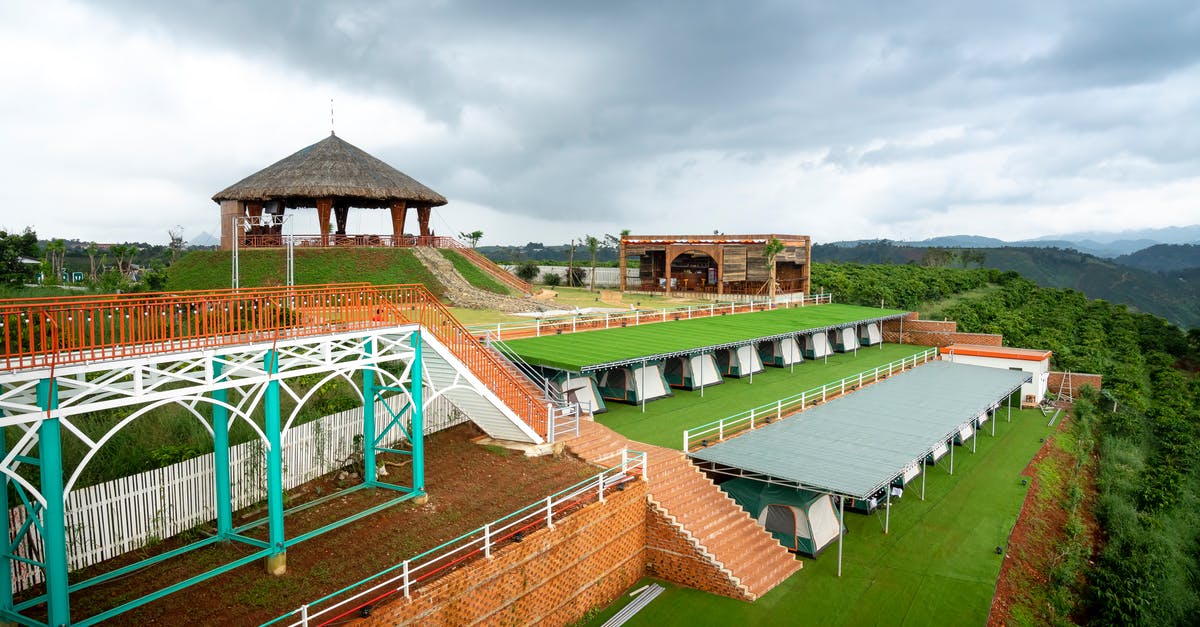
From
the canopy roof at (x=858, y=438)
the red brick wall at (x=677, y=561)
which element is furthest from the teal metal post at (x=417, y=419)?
the canopy roof at (x=858, y=438)

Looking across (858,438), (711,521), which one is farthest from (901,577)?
(858,438)

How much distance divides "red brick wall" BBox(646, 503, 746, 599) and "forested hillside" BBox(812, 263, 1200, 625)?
7595 millimetres

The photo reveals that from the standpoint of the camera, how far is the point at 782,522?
55.0ft

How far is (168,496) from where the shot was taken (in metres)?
12.3

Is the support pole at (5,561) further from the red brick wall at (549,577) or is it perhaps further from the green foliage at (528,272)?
the green foliage at (528,272)

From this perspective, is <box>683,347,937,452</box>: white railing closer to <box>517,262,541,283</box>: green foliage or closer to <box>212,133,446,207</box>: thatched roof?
<box>212,133,446,207</box>: thatched roof

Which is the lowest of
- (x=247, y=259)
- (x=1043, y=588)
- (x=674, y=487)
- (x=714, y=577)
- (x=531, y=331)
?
(x=1043, y=588)

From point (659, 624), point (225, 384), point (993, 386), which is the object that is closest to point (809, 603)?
point (659, 624)

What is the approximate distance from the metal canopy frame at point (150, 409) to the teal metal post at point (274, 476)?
0.05ft

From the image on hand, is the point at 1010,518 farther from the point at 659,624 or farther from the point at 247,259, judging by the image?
the point at 247,259

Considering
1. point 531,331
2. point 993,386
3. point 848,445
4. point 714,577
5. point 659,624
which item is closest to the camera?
point 659,624

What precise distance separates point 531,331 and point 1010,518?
1599 cm

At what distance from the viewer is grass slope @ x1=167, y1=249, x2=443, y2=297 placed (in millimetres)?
37594

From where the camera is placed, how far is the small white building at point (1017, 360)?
1355 inches
